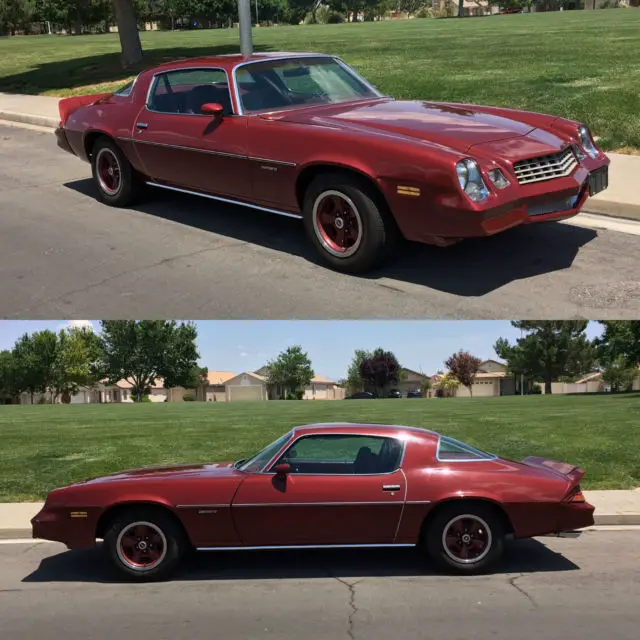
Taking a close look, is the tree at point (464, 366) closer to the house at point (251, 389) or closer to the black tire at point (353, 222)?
the house at point (251, 389)

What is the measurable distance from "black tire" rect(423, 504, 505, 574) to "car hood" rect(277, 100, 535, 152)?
2.97 metres

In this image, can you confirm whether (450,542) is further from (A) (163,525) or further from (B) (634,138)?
(B) (634,138)

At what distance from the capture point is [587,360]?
5859 centimetres

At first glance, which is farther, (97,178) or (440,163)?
(97,178)

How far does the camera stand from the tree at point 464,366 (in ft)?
239

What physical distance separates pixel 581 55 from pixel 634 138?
30.3 ft

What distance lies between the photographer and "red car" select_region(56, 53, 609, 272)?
23.0 ft

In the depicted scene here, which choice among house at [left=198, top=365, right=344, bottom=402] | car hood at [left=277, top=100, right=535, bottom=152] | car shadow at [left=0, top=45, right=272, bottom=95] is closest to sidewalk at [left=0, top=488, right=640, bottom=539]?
car hood at [left=277, top=100, right=535, bottom=152]

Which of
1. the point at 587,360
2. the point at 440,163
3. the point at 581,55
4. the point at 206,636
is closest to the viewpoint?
the point at 206,636

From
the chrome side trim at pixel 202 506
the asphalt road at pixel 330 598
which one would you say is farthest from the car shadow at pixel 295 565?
the chrome side trim at pixel 202 506

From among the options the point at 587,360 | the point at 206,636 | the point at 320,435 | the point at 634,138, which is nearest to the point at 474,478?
the point at 320,435

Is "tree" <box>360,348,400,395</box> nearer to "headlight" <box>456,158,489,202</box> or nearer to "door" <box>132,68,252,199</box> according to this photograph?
"door" <box>132,68,252,199</box>

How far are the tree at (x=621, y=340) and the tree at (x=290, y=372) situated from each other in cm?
4189

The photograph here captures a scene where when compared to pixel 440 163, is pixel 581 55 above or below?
above
